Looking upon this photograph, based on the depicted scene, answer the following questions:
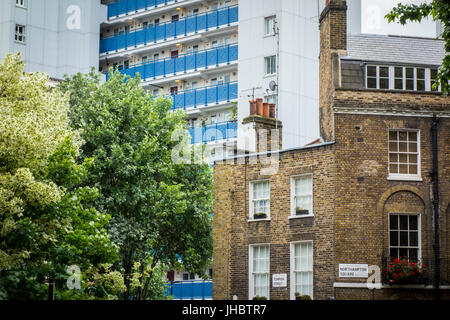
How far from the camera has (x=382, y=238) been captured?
108ft

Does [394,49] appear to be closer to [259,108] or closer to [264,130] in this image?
[259,108]

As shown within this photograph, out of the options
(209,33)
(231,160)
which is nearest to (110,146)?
(231,160)

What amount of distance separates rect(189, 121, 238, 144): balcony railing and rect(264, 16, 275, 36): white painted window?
6606mm

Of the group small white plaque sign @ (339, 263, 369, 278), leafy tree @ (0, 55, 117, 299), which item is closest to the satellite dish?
small white plaque sign @ (339, 263, 369, 278)

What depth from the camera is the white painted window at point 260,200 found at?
35938mm

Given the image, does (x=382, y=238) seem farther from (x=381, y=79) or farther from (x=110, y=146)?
(x=110, y=146)

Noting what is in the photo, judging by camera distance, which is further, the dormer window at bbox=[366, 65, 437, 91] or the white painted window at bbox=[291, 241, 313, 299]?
the dormer window at bbox=[366, 65, 437, 91]

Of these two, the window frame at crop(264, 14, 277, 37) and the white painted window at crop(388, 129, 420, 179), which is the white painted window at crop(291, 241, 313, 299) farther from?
the window frame at crop(264, 14, 277, 37)

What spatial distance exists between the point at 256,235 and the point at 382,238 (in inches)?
237

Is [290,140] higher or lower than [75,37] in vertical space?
lower

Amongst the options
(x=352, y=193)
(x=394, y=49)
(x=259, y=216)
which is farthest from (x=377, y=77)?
(x=259, y=216)

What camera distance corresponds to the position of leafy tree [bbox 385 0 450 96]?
2384 cm

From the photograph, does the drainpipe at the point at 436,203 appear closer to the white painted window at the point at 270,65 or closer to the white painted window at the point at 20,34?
the white painted window at the point at 270,65
